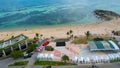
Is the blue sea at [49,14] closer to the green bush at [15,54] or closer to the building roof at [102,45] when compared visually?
the building roof at [102,45]

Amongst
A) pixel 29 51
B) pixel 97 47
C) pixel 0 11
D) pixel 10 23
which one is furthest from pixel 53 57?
pixel 0 11

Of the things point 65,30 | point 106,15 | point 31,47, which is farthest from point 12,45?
point 106,15

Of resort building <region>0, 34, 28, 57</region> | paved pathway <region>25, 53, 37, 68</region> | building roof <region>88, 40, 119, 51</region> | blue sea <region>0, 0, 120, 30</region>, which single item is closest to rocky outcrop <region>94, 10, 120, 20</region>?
blue sea <region>0, 0, 120, 30</region>

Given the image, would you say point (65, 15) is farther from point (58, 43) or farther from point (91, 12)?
point (58, 43)

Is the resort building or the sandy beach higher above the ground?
the sandy beach

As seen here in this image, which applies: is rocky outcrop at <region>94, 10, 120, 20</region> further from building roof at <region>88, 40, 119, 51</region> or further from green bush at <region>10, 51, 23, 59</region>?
green bush at <region>10, 51, 23, 59</region>
